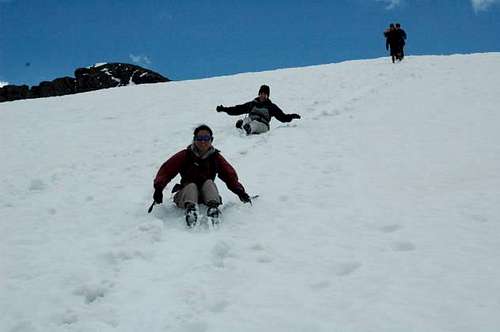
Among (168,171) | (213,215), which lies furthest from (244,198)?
(168,171)

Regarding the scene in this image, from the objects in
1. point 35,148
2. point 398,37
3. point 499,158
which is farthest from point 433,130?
point 398,37

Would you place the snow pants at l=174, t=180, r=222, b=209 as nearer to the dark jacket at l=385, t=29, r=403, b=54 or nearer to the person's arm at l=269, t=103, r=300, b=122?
the person's arm at l=269, t=103, r=300, b=122

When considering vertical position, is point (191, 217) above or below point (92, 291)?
above

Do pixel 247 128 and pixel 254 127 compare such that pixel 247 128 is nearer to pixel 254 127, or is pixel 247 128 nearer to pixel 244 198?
pixel 254 127

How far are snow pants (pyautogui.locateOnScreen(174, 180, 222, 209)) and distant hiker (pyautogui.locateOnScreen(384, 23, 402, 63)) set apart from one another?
18.6 meters

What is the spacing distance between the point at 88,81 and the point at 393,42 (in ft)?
342

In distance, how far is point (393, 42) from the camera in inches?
875

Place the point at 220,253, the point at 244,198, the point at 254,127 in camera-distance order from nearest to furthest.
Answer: the point at 220,253 < the point at 244,198 < the point at 254,127

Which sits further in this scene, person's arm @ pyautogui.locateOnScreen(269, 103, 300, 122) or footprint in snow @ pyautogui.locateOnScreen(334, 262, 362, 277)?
person's arm @ pyautogui.locateOnScreen(269, 103, 300, 122)

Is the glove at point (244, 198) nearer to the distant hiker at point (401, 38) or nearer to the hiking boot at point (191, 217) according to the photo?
the hiking boot at point (191, 217)

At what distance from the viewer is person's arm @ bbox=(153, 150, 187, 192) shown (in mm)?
5625

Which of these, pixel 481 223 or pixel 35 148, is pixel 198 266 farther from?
pixel 35 148

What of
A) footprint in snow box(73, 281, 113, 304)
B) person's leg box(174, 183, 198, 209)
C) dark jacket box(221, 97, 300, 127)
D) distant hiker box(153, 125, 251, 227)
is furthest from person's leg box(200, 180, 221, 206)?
dark jacket box(221, 97, 300, 127)

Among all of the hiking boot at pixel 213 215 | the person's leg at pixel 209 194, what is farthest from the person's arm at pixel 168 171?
the hiking boot at pixel 213 215
